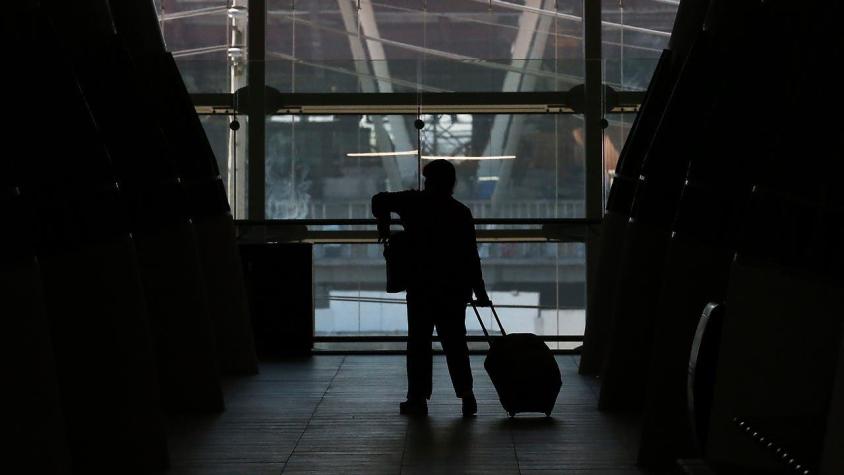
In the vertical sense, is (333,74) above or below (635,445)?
above

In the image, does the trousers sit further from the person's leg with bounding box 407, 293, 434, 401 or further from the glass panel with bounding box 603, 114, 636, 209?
the glass panel with bounding box 603, 114, 636, 209

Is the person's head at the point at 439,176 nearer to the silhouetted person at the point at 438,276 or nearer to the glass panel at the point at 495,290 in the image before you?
the silhouetted person at the point at 438,276

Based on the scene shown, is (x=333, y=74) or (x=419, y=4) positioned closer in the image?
(x=333, y=74)

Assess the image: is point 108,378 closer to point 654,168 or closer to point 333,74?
point 654,168

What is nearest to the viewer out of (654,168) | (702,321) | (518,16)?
(702,321)

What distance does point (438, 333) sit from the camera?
325 inches

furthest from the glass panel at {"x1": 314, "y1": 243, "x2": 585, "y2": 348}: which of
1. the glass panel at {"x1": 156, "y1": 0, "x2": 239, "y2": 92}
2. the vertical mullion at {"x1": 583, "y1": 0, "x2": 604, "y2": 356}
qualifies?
the glass panel at {"x1": 156, "y1": 0, "x2": 239, "y2": 92}

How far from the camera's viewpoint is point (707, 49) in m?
7.08

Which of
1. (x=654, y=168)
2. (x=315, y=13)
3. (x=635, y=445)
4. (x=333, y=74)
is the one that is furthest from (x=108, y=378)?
(x=315, y=13)

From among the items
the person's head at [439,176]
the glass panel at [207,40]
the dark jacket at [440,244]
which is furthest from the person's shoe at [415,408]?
the glass panel at [207,40]

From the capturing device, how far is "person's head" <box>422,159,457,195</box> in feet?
27.0

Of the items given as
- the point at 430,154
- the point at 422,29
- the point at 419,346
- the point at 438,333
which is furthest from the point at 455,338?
the point at 422,29

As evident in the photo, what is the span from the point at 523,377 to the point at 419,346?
78 cm

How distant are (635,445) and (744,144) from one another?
6.76 feet
